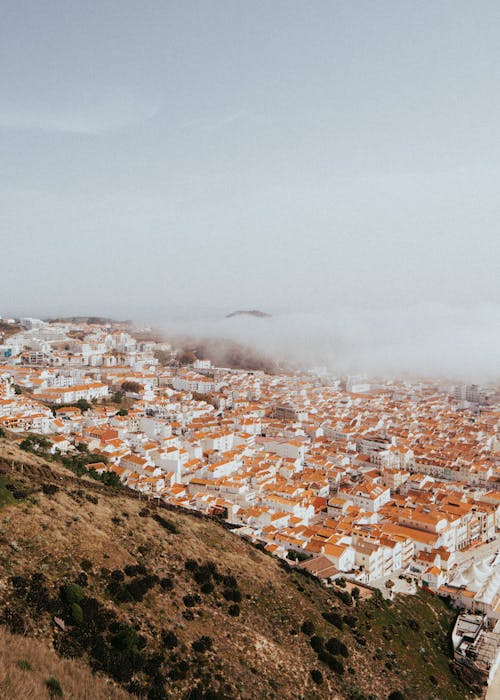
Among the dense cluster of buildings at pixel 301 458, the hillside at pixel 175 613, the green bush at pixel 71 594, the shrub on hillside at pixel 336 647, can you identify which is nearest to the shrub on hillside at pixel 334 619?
the hillside at pixel 175 613

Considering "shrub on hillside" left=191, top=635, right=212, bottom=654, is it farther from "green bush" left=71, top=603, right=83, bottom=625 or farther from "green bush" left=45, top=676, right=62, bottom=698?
"green bush" left=45, top=676, right=62, bottom=698

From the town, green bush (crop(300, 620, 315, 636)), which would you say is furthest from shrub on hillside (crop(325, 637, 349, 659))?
the town

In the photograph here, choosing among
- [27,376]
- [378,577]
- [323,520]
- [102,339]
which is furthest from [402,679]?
[102,339]

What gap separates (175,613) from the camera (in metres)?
12.3

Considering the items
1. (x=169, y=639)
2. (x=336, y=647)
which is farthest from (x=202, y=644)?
(x=336, y=647)

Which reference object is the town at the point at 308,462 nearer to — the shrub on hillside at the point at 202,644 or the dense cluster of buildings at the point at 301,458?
the dense cluster of buildings at the point at 301,458

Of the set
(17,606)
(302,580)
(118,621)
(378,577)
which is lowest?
(378,577)

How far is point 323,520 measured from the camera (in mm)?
28859

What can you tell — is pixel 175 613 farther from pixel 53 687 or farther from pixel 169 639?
pixel 53 687

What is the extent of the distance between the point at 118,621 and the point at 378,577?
1510cm

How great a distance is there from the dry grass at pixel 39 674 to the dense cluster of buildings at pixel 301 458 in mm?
13079

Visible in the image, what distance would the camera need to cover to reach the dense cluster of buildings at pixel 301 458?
80.0 feet

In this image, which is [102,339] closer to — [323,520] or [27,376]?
[27,376]

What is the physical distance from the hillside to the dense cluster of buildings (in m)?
4.34
